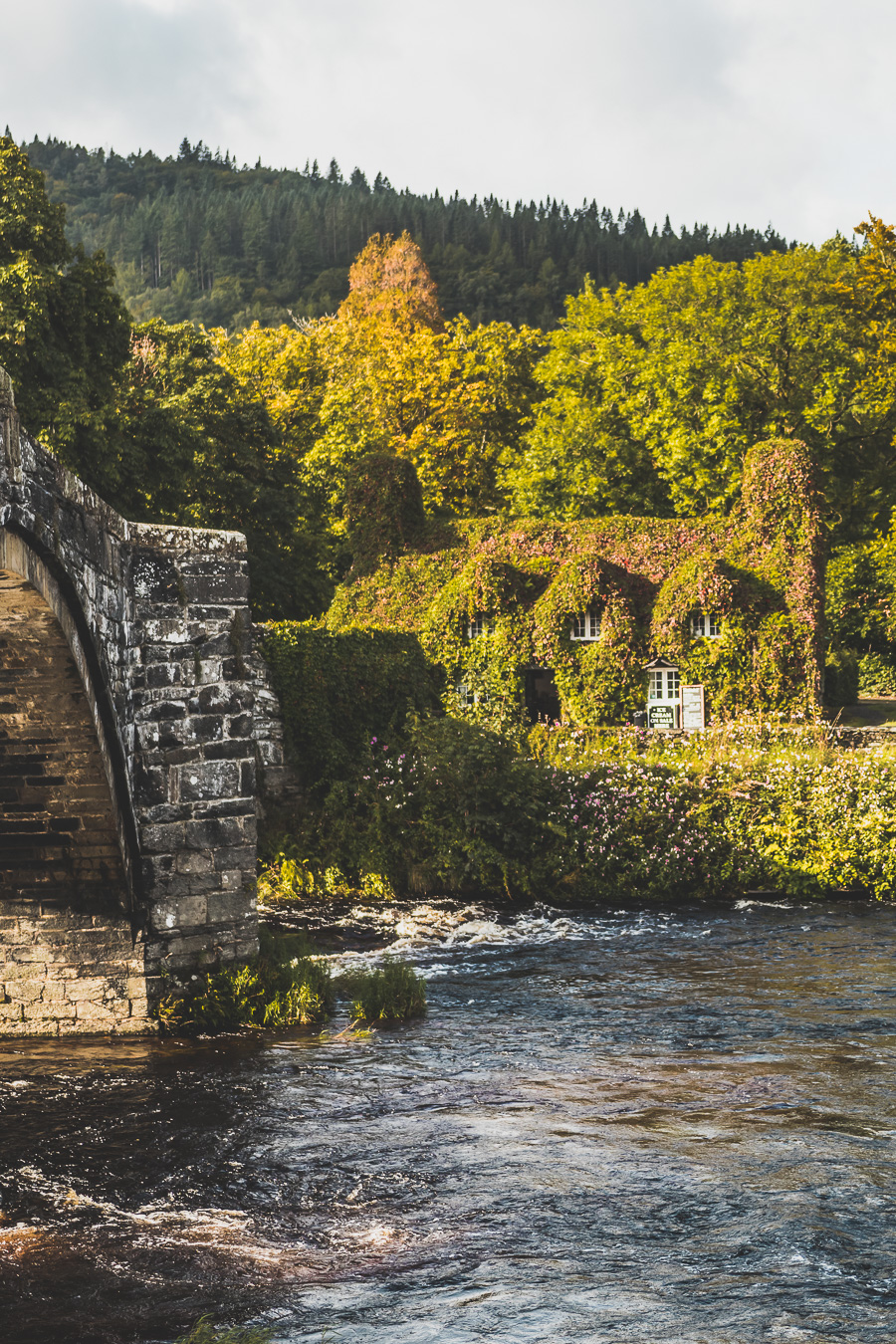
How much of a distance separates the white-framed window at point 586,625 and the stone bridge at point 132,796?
1537 cm

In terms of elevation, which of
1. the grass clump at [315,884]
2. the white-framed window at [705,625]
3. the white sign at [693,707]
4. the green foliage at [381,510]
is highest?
the green foliage at [381,510]

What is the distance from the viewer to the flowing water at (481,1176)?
474 centimetres

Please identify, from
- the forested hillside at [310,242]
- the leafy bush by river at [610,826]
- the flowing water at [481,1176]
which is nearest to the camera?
the flowing water at [481,1176]

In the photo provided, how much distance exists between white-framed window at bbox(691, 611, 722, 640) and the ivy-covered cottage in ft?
0.09

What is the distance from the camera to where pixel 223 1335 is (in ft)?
14.5

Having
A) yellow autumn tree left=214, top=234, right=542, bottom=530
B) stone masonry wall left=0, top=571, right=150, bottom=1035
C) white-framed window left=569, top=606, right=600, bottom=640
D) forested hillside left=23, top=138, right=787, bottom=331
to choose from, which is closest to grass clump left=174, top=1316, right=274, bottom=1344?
stone masonry wall left=0, top=571, right=150, bottom=1035

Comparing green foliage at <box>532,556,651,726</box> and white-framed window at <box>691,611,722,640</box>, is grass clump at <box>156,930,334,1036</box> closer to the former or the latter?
green foliage at <box>532,556,651,726</box>

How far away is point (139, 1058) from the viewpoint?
320 inches

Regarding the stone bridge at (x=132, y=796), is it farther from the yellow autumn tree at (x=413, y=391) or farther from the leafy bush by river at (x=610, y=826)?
the yellow autumn tree at (x=413, y=391)

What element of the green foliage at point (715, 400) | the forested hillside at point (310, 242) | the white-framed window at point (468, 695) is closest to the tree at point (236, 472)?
the white-framed window at point (468, 695)

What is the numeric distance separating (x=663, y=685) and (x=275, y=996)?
624 inches

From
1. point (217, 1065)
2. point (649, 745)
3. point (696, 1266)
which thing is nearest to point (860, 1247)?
point (696, 1266)

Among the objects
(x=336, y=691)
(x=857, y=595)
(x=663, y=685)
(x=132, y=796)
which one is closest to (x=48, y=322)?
(x=336, y=691)

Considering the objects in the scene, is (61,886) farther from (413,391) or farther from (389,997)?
(413,391)
